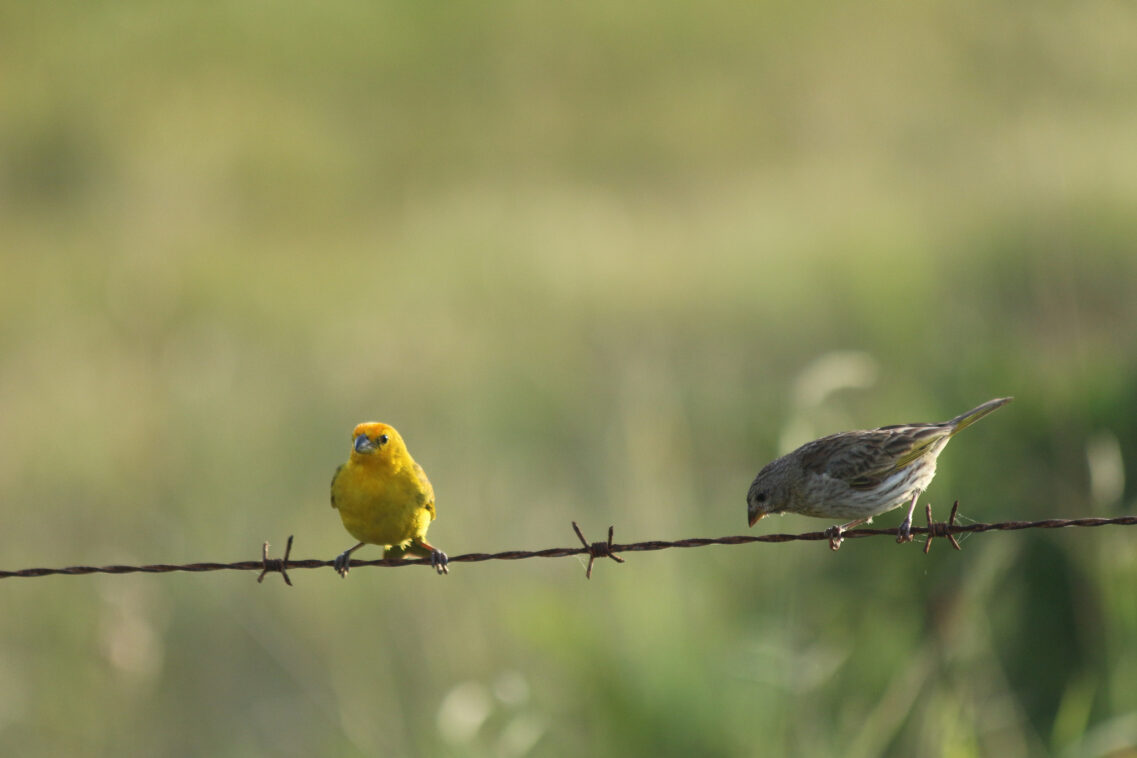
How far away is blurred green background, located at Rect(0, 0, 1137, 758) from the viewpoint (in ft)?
24.8

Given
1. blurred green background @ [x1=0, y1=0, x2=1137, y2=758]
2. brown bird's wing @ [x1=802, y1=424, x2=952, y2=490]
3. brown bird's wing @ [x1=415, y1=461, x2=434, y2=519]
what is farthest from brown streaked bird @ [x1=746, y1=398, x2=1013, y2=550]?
brown bird's wing @ [x1=415, y1=461, x2=434, y2=519]

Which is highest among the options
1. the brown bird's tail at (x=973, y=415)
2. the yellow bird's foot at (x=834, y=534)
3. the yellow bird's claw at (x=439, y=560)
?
the brown bird's tail at (x=973, y=415)

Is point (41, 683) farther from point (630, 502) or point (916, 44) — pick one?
point (916, 44)

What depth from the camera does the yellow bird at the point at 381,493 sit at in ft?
18.2

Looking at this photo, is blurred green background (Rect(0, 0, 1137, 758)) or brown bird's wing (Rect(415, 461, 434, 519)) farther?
blurred green background (Rect(0, 0, 1137, 758))

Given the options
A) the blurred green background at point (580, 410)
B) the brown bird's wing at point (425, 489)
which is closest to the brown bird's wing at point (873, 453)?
the blurred green background at point (580, 410)

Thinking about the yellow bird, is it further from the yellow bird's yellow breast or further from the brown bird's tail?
the brown bird's tail

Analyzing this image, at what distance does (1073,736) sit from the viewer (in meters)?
6.97

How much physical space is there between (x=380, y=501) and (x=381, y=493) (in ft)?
0.10

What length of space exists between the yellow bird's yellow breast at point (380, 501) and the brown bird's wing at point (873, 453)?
1.54 m

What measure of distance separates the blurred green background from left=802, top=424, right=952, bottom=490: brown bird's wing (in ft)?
2.99

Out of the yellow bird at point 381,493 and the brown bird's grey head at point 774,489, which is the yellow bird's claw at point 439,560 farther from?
the brown bird's grey head at point 774,489

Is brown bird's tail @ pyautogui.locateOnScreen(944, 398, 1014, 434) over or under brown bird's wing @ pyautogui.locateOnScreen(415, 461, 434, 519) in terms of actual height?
under

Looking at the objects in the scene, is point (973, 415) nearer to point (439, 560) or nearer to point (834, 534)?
point (834, 534)
